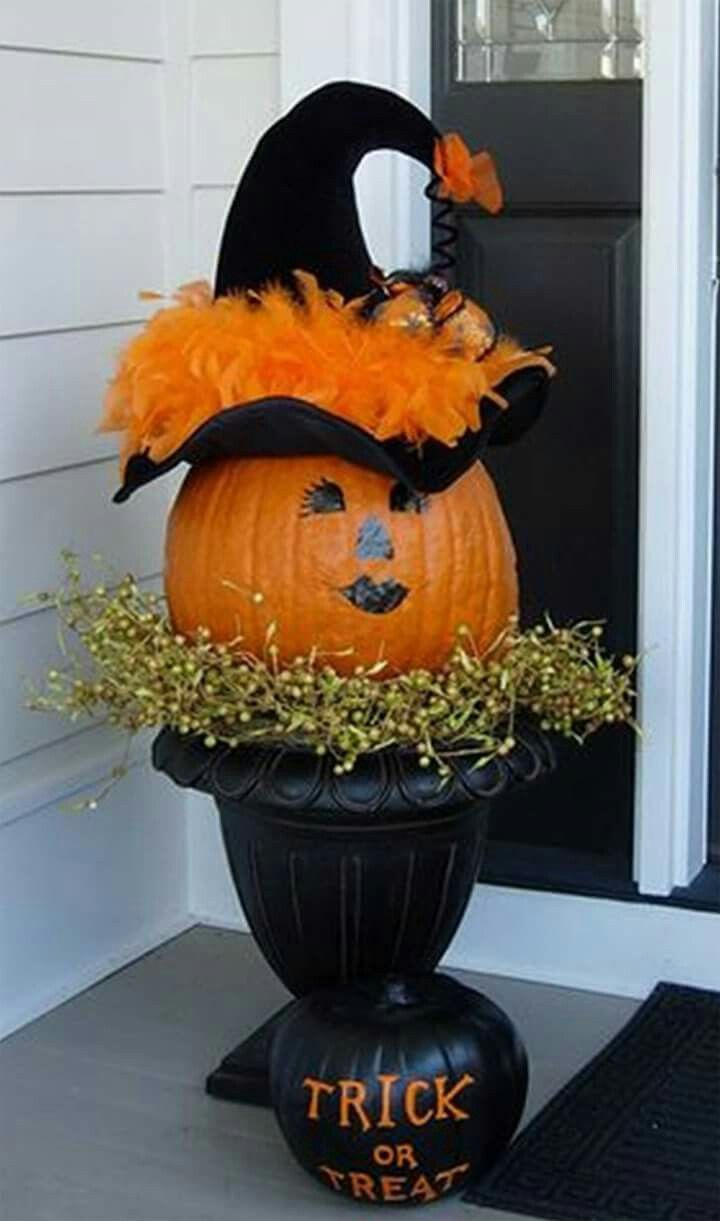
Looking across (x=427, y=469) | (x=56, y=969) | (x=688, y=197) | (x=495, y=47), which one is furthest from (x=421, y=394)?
(x=56, y=969)

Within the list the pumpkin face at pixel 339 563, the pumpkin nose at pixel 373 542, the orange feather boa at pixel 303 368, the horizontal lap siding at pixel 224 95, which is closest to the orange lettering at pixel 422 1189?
the pumpkin face at pixel 339 563

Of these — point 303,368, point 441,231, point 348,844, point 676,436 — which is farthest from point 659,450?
point 348,844

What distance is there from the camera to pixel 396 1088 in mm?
2574

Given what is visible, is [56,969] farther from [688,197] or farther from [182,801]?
[688,197]

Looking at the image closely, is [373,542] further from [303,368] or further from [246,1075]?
[246,1075]

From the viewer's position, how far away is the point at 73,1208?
106 inches

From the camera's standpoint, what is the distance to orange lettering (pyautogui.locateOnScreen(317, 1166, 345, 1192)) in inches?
104

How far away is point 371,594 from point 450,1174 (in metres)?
0.70

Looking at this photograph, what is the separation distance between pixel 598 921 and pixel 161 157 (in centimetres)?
136

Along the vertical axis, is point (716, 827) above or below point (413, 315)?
below

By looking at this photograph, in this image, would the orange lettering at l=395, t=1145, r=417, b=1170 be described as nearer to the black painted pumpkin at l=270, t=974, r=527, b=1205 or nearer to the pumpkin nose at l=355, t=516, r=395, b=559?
the black painted pumpkin at l=270, t=974, r=527, b=1205

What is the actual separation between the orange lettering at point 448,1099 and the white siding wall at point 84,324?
33.4 inches

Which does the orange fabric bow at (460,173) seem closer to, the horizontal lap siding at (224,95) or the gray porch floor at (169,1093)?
the horizontal lap siding at (224,95)

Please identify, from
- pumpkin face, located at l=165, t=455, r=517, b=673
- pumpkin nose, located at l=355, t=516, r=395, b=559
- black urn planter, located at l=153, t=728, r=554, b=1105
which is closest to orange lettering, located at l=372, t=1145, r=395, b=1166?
black urn planter, located at l=153, t=728, r=554, b=1105
